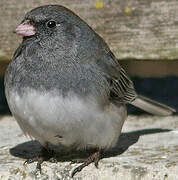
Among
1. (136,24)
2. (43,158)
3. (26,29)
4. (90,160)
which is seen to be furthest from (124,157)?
(136,24)

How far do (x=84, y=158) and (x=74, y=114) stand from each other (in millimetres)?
508

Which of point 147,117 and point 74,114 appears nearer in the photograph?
point 74,114

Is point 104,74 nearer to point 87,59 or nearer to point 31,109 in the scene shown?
point 87,59

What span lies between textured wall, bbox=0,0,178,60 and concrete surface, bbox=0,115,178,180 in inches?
24.5

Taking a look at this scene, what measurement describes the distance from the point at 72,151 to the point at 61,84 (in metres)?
0.71

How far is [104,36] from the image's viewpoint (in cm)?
404

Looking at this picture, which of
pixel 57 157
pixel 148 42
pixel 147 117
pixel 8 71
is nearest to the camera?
pixel 8 71

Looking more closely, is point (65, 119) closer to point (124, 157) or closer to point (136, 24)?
point (124, 157)

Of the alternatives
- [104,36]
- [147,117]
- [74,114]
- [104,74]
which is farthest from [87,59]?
[147,117]

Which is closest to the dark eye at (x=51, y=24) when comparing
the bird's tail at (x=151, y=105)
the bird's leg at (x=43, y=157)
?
the bird's leg at (x=43, y=157)

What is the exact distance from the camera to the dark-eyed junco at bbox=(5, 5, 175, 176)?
2.88m

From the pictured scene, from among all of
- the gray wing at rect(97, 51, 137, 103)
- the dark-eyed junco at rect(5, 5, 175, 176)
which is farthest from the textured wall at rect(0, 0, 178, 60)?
the dark-eyed junco at rect(5, 5, 175, 176)

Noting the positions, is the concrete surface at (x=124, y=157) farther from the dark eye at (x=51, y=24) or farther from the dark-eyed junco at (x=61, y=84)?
the dark eye at (x=51, y=24)

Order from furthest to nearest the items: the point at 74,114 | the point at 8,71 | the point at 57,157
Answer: the point at 57,157 < the point at 8,71 < the point at 74,114
